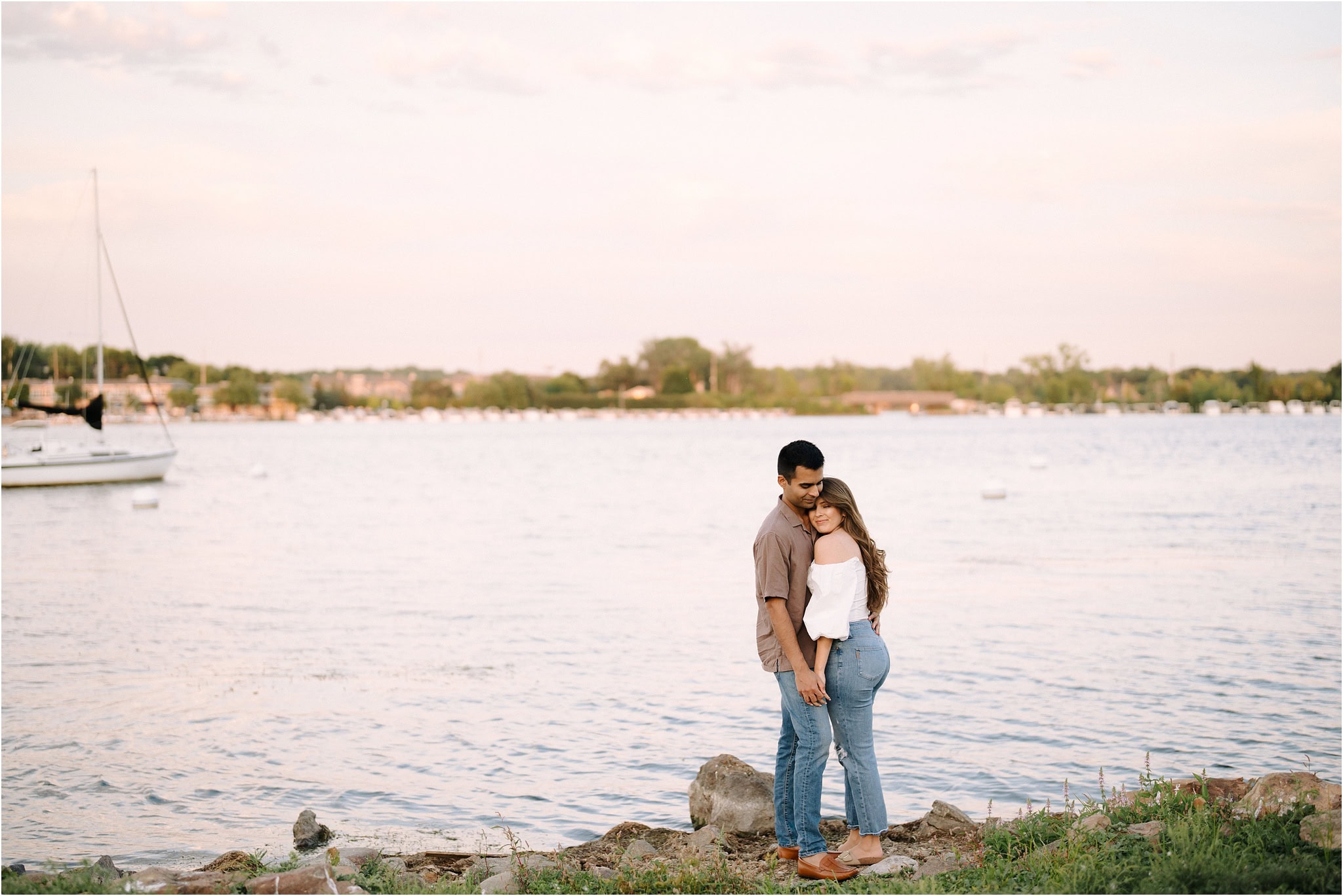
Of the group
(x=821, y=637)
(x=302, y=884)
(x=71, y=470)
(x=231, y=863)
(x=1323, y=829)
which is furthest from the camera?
(x=71, y=470)

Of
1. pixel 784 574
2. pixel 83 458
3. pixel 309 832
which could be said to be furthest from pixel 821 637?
pixel 83 458

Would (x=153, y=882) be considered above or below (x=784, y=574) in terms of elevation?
below

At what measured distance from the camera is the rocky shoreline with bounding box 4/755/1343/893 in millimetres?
5770

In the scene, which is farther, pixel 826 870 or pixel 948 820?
pixel 948 820

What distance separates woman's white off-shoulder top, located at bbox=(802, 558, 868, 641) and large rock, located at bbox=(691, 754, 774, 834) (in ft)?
6.41

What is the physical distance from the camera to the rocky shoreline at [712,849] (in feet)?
18.9

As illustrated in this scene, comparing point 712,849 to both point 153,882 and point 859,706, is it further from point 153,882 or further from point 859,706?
point 153,882

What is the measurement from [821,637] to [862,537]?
1.83 feet

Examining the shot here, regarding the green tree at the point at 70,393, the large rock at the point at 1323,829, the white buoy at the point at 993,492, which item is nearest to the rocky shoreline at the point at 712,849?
the large rock at the point at 1323,829

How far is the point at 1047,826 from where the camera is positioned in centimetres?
632

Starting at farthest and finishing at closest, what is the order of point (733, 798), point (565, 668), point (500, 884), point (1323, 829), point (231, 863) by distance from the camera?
point (565, 668) → point (733, 798) → point (231, 863) → point (500, 884) → point (1323, 829)

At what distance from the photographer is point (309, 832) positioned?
7.94 m

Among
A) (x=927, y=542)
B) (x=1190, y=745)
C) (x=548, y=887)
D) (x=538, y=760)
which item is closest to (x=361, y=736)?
(x=538, y=760)

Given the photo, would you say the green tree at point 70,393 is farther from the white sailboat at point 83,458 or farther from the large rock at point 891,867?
the large rock at point 891,867
